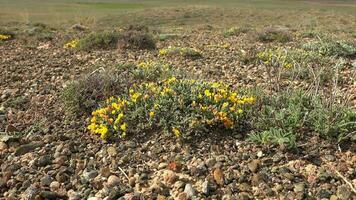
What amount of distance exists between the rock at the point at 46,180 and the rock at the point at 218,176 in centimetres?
175

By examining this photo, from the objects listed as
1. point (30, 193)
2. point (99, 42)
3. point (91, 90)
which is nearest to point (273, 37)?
point (99, 42)

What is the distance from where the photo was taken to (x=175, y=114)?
5.00 m

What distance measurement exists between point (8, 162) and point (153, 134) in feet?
5.70

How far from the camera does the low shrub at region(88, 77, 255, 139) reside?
492 centimetres

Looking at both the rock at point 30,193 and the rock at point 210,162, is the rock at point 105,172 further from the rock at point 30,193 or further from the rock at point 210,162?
the rock at point 210,162

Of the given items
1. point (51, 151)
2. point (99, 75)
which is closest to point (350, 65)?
point (99, 75)

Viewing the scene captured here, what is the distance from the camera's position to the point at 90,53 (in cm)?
1034

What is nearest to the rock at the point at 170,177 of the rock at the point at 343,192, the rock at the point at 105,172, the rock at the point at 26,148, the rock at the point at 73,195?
the rock at the point at 105,172

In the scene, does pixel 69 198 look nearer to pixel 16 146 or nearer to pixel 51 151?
pixel 51 151

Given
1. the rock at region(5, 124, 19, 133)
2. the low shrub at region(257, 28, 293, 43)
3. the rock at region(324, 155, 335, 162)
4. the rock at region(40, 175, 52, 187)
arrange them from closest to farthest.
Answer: the rock at region(40, 175, 52, 187)
the rock at region(324, 155, 335, 162)
the rock at region(5, 124, 19, 133)
the low shrub at region(257, 28, 293, 43)

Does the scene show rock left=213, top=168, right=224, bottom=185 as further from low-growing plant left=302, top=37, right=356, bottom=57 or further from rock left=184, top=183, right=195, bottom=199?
low-growing plant left=302, top=37, right=356, bottom=57

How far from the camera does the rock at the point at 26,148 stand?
16.0ft

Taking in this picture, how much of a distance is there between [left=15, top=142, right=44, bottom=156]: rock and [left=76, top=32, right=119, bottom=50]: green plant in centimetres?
604

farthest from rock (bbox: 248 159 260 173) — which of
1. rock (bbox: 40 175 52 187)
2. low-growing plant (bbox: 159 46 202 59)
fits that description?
low-growing plant (bbox: 159 46 202 59)
